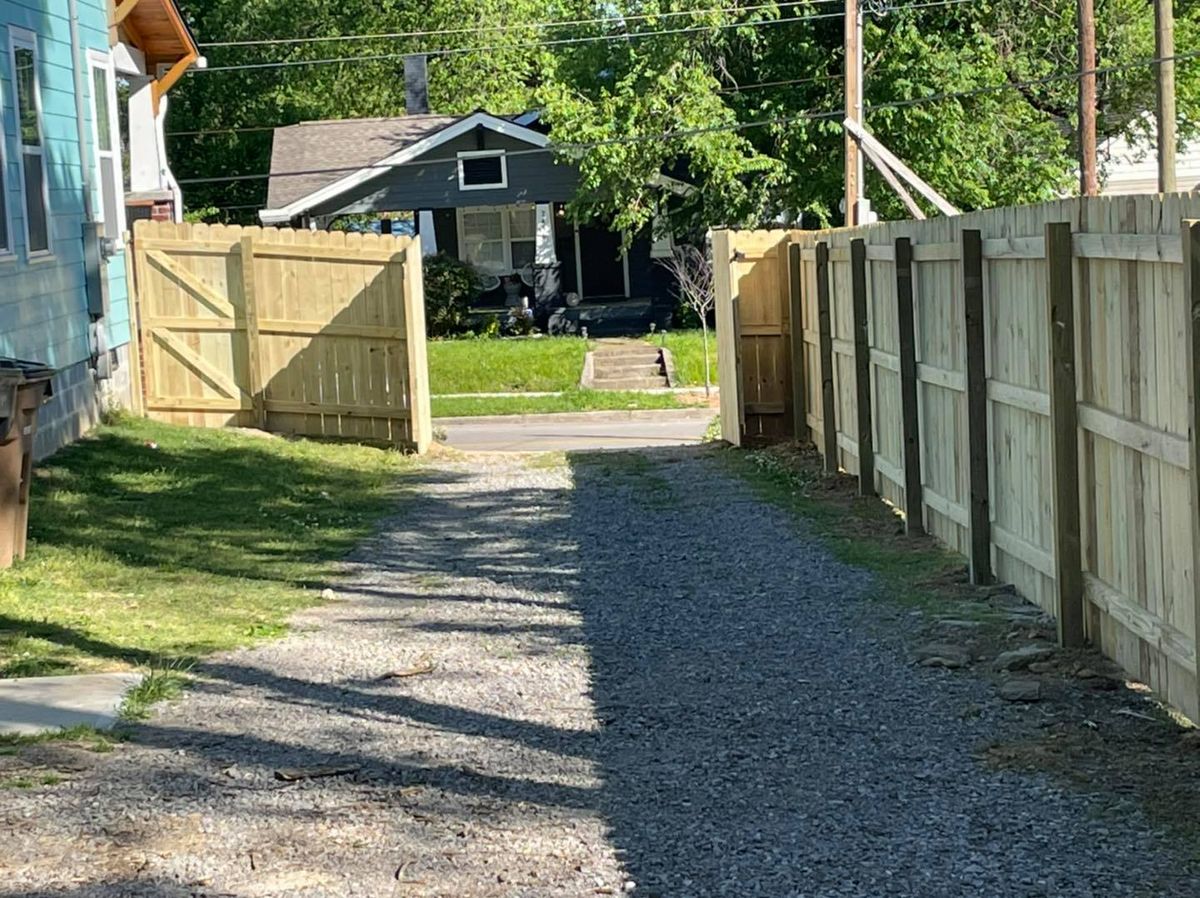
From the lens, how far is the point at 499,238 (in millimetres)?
37219

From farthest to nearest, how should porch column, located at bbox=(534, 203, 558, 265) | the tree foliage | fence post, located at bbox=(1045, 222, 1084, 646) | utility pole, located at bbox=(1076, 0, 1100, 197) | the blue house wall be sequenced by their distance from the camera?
porch column, located at bbox=(534, 203, 558, 265) < the tree foliage < utility pole, located at bbox=(1076, 0, 1100, 197) < the blue house wall < fence post, located at bbox=(1045, 222, 1084, 646)

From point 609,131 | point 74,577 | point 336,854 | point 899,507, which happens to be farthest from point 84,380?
point 609,131

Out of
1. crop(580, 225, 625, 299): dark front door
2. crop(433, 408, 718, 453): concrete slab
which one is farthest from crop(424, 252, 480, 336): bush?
crop(433, 408, 718, 453): concrete slab

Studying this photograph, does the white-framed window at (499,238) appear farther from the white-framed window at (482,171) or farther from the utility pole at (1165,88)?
the utility pole at (1165,88)

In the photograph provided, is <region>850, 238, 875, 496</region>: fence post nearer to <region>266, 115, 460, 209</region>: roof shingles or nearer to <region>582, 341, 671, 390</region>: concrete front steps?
<region>582, 341, 671, 390</region>: concrete front steps

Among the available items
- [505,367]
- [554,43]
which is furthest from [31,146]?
[554,43]

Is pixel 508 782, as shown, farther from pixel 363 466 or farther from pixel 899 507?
pixel 363 466

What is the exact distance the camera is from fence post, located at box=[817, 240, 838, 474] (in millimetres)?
13203

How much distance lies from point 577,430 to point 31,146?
1160 cm

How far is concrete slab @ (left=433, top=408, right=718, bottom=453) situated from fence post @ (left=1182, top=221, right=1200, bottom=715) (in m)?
15.3

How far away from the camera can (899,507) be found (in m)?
10.9

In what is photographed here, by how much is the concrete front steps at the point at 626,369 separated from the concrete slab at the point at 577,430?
2.93m

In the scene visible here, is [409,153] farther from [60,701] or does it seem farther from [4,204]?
[60,701]

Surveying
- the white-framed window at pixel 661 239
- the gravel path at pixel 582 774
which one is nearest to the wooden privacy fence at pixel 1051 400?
the gravel path at pixel 582 774
